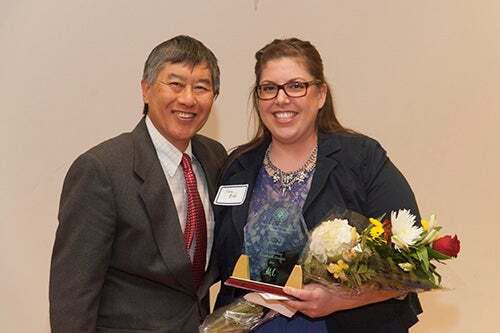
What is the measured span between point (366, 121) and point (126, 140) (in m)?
1.37

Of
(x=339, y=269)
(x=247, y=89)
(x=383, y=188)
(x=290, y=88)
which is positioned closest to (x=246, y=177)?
(x=290, y=88)

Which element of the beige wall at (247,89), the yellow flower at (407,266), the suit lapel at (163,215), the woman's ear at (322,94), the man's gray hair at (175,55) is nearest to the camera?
the yellow flower at (407,266)

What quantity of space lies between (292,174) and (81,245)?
2.56ft

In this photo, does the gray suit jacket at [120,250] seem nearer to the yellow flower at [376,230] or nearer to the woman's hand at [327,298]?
the woman's hand at [327,298]

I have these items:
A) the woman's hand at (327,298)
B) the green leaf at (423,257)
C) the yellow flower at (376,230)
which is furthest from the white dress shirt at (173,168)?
the green leaf at (423,257)

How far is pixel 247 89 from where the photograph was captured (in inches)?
118

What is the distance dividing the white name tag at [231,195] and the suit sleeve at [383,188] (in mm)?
444

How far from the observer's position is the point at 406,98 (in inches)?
116

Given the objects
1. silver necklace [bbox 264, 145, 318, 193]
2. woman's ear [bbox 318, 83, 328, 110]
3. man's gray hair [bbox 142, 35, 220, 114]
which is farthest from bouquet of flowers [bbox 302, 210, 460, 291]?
man's gray hair [bbox 142, 35, 220, 114]

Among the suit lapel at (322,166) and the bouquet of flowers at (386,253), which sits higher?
the suit lapel at (322,166)

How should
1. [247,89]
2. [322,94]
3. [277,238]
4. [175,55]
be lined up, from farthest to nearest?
[247,89] → [322,94] → [175,55] → [277,238]

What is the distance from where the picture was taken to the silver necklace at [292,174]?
2.14 m

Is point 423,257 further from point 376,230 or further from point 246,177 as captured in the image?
point 246,177

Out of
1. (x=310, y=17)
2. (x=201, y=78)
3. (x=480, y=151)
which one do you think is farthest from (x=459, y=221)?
A: (x=201, y=78)
